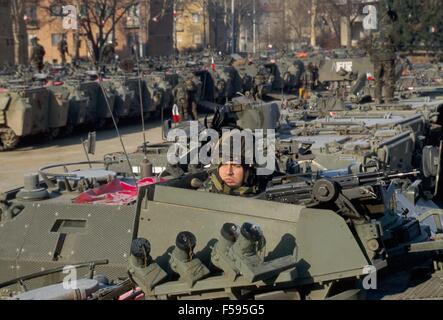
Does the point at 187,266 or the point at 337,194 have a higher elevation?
the point at 337,194

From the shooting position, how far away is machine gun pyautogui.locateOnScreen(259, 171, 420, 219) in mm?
5520

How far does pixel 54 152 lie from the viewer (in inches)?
904

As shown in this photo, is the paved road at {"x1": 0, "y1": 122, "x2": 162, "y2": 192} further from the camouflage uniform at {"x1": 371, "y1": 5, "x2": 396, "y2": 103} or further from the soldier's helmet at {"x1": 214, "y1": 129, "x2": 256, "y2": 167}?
the soldier's helmet at {"x1": 214, "y1": 129, "x2": 256, "y2": 167}

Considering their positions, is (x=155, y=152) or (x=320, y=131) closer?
(x=155, y=152)

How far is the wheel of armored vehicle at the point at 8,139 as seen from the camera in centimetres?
2314

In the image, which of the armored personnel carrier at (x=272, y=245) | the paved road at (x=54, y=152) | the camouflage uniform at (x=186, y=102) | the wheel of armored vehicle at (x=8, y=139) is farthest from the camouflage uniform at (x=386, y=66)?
the armored personnel carrier at (x=272, y=245)

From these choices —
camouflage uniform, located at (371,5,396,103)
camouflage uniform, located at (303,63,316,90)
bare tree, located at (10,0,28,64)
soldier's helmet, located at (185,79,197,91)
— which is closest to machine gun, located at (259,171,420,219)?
camouflage uniform, located at (371,5,396,103)

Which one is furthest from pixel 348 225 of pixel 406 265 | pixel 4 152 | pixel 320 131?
pixel 4 152

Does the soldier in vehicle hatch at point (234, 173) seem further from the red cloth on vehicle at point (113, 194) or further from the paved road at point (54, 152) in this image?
the paved road at point (54, 152)

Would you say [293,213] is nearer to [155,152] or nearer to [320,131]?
[155,152]

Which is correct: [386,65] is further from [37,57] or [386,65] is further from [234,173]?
[234,173]

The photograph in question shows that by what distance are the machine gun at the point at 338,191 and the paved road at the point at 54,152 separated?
12.4 metres
